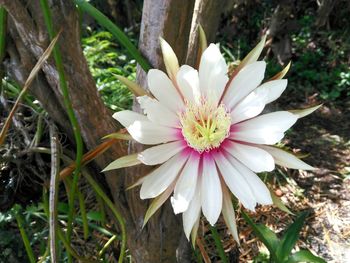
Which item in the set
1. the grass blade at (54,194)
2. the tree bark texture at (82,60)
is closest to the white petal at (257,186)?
the tree bark texture at (82,60)

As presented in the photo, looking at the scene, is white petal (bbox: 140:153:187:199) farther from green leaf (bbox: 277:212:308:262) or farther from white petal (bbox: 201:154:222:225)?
green leaf (bbox: 277:212:308:262)

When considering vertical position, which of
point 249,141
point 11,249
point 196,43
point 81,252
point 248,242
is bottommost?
point 248,242

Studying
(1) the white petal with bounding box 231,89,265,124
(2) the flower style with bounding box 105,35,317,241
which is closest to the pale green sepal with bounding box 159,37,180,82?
(2) the flower style with bounding box 105,35,317,241

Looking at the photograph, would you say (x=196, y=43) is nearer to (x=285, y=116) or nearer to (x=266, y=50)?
(x=285, y=116)

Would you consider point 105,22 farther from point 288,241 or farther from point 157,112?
point 288,241

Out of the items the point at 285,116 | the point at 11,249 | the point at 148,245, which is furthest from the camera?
the point at 11,249

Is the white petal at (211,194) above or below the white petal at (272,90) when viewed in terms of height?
below

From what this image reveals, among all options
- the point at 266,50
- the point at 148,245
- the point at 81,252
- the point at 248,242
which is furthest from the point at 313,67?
the point at 148,245

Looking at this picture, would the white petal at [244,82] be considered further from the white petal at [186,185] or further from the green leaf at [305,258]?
the green leaf at [305,258]
